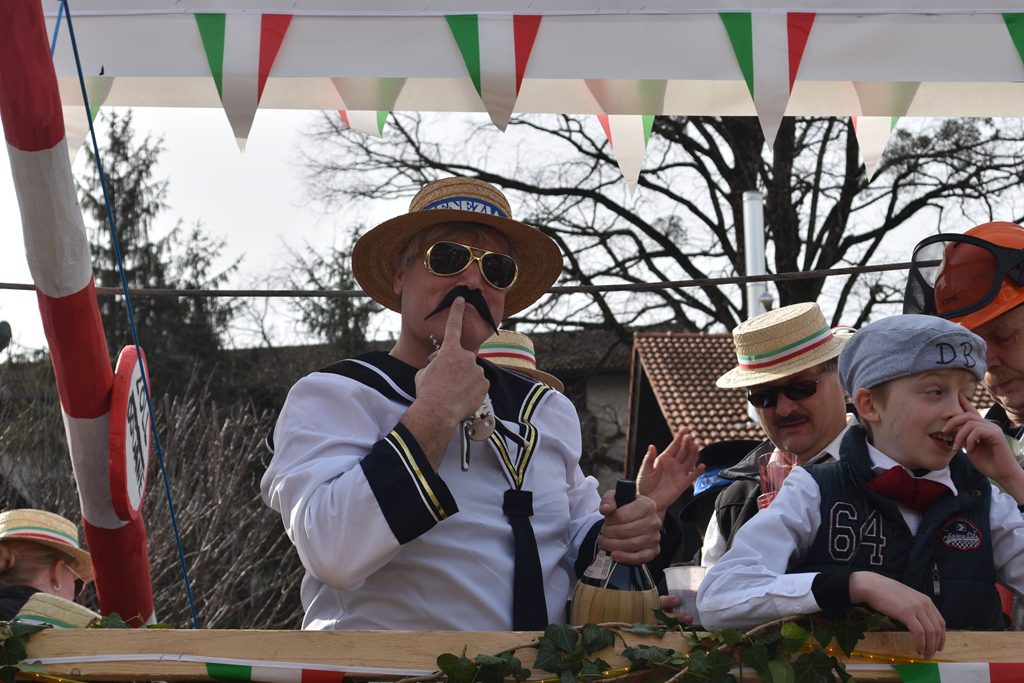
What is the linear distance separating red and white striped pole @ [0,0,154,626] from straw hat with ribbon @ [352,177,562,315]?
0.77m

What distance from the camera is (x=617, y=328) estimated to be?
20.4 metres

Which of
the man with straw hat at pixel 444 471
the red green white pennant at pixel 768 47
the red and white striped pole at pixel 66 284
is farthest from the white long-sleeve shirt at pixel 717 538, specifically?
the red and white striped pole at pixel 66 284

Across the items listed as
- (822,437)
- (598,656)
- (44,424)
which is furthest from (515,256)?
(44,424)

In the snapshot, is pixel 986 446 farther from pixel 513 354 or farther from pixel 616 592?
pixel 513 354

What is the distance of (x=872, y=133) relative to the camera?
4.45 meters

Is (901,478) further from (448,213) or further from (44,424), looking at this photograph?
(44,424)

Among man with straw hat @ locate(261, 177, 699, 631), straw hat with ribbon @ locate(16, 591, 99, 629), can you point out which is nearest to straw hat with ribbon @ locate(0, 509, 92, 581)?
straw hat with ribbon @ locate(16, 591, 99, 629)

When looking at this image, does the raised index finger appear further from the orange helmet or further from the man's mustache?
the man's mustache

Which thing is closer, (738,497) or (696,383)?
(738,497)

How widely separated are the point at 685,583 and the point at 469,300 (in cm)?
83

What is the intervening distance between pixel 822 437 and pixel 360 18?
6.00 feet

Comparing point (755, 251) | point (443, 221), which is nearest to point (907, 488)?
point (443, 221)

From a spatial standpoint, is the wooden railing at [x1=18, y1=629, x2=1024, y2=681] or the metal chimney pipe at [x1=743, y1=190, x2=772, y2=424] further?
the metal chimney pipe at [x1=743, y1=190, x2=772, y2=424]

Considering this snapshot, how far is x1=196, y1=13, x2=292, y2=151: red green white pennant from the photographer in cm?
364
